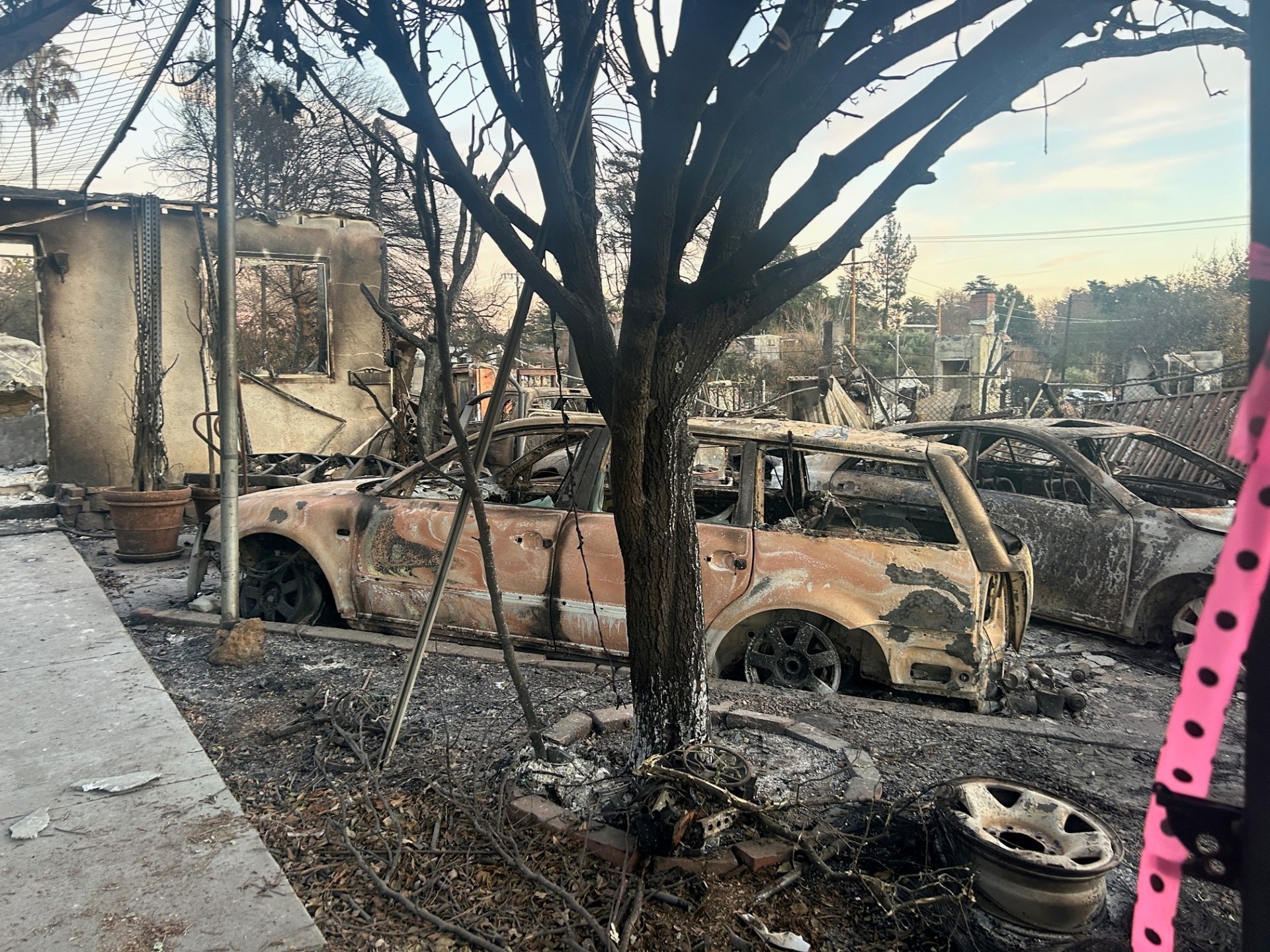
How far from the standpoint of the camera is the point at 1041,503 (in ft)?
22.0

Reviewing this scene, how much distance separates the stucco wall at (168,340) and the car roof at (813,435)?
794 cm

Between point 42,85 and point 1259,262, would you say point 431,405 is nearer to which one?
point 42,85

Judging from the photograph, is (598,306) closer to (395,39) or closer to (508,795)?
(395,39)

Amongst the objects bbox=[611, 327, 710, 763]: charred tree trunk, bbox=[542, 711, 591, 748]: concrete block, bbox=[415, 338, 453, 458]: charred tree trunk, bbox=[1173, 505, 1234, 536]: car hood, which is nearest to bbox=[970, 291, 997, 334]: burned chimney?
bbox=[415, 338, 453, 458]: charred tree trunk

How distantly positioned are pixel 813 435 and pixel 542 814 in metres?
2.81

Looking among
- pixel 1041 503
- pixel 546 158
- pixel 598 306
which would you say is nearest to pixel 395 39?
pixel 546 158

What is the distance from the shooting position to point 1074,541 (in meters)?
6.39

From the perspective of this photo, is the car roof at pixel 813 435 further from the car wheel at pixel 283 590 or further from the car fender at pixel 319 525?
the car wheel at pixel 283 590

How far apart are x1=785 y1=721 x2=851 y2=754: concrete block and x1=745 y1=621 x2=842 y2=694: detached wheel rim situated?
2.32 ft

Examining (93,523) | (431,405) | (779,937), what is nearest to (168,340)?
(93,523)

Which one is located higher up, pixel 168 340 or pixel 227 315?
pixel 168 340

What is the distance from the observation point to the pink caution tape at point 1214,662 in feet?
2.64

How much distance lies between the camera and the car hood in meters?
5.82

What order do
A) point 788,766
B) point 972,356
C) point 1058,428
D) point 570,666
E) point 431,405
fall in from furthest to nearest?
point 972,356, point 431,405, point 1058,428, point 570,666, point 788,766
